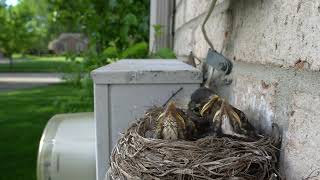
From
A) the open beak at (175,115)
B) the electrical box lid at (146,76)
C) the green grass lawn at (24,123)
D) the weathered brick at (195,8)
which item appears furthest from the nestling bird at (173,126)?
the green grass lawn at (24,123)

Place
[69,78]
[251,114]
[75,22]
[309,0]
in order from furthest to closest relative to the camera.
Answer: [75,22]
[69,78]
[251,114]
[309,0]

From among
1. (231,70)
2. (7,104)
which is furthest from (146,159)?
(7,104)

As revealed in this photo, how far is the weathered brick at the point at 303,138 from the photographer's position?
813 mm

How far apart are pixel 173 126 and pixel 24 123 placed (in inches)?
393

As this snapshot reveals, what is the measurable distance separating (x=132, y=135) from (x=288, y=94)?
0.32 metres

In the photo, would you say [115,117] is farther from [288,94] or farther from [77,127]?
[288,94]

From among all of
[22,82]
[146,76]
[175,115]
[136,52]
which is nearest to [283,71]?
[175,115]

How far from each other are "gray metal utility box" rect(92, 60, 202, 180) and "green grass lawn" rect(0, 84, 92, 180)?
2549mm

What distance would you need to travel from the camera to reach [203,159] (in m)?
0.87

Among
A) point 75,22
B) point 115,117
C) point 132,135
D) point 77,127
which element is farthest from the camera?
point 75,22

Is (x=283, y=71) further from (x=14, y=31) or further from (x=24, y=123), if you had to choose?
(x=14, y=31)

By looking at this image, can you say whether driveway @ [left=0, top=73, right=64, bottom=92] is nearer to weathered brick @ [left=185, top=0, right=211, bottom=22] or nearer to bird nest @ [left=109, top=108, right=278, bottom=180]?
weathered brick @ [left=185, top=0, right=211, bottom=22]

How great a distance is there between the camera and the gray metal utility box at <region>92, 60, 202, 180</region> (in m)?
1.31

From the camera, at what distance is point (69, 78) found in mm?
4945
